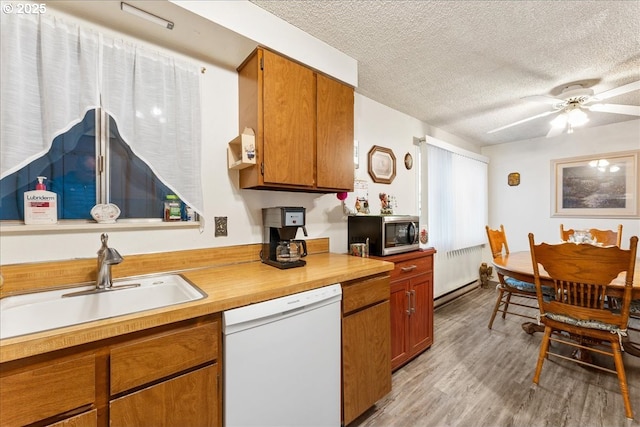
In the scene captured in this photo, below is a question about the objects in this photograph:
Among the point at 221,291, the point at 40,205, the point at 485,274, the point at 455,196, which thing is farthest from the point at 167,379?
the point at 485,274

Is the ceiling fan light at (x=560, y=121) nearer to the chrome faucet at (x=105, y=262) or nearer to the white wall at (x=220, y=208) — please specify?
the white wall at (x=220, y=208)

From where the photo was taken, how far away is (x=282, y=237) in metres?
1.83

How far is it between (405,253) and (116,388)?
78.1 inches

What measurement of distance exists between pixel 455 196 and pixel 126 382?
402cm

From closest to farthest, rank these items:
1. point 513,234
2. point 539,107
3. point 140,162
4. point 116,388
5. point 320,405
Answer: point 116,388 → point 320,405 → point 140,162 → point 539,107 → point 513,234

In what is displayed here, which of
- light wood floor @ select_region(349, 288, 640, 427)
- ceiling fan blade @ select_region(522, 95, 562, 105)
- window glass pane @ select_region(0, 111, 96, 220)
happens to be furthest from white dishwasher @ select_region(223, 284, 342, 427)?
ceiling fan blade @ select_region(522, 95, 562, 105)

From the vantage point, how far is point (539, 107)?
2.95 m

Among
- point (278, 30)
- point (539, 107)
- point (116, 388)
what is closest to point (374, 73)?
point (278, 30)

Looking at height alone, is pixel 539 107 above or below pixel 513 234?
above

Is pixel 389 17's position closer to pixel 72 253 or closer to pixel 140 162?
pixel 140 162

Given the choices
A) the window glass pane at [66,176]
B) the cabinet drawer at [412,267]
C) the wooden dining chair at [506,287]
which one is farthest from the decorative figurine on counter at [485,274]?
the window glass pane at [66,176]

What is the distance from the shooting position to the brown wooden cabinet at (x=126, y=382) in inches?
30.1

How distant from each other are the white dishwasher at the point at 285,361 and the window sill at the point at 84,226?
0.75 meters

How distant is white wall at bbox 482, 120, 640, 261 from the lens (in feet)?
11.4
